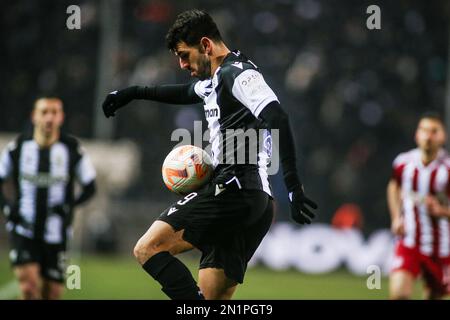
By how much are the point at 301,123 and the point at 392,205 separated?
5727mm

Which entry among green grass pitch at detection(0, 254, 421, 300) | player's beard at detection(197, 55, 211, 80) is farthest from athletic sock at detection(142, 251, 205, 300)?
green grass pitch at detection(0, 254, 421, 300)

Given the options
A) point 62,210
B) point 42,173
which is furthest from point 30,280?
point 42,173

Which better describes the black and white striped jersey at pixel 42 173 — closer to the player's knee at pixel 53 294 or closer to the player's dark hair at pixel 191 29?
the player's knee at pixel 53 294

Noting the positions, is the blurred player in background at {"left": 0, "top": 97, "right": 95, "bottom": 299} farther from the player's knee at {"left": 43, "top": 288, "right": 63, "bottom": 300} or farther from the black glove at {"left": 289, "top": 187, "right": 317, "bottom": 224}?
the black glove at {"left": 289, "top": 187, "right": 317, "bottom": 224}

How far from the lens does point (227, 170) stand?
16.9 ft

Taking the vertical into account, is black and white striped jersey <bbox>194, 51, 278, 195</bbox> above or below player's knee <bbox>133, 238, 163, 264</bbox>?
above

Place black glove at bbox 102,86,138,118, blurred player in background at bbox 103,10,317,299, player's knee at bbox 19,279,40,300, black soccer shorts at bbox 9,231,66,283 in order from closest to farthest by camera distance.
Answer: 1. blurred player in background at bbox 103,10,317,299
2. black glove at bbox 102,86,138,118
3. player's knee at bbox 19,279,40,300
4. black soccer shorts at bbox 9,231,66,283

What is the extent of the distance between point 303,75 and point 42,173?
22.6 ft

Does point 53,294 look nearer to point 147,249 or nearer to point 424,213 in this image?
point 147,249

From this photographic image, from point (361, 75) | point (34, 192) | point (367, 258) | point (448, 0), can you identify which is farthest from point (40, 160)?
point (448, 0)

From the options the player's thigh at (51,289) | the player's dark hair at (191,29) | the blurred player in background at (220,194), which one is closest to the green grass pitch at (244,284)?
the player's thigh at (51,289)

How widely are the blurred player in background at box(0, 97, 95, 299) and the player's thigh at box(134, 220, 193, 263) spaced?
2.84 m

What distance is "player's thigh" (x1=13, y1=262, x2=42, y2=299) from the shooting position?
7363 millimetres
